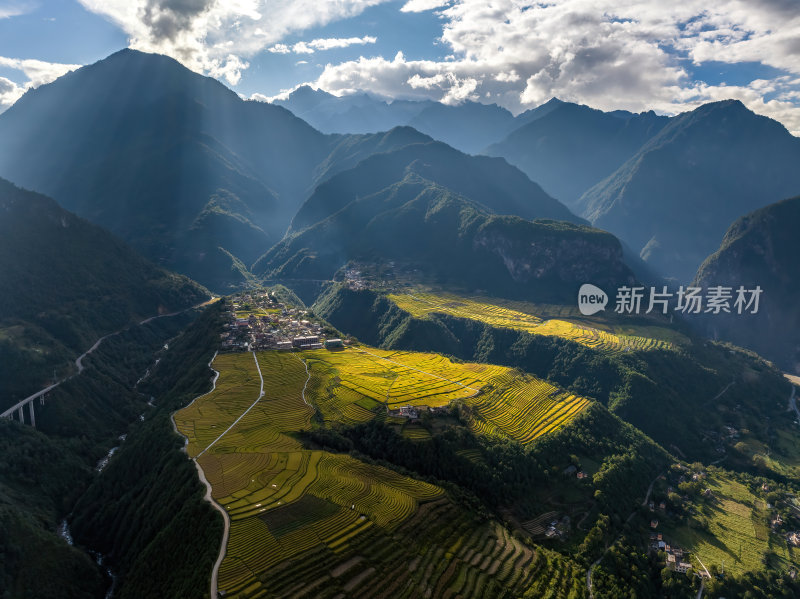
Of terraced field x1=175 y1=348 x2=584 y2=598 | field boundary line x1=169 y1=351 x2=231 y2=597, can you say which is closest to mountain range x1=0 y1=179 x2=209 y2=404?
field boundary line x1=169 y1=351 x2=231 y2=597

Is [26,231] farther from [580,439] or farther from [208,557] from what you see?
[580,439]

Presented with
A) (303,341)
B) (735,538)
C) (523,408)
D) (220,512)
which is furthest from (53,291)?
(735,538)

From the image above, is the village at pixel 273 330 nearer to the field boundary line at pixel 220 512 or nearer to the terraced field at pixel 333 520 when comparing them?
the terraced field at pixel 333 520

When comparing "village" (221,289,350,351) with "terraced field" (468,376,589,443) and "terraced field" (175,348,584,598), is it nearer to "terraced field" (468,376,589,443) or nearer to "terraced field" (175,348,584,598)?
"terraced field" (175,348,584,598)

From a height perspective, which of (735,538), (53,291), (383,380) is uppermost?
(53,291)

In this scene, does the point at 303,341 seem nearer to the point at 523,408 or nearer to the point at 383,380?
the point at 383,380

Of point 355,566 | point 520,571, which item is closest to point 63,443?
point 355,566
